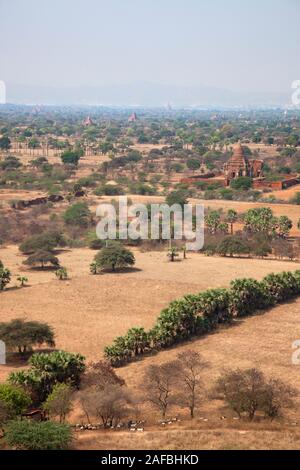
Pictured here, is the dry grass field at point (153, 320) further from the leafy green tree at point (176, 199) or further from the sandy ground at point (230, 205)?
the sandy ground at point (230, 205)

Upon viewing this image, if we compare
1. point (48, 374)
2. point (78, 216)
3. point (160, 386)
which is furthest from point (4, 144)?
point (160, 386)

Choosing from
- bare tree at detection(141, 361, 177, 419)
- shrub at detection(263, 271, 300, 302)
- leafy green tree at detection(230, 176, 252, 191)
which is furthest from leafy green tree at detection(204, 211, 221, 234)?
bare tree at detection(141, 361, 177, 419)

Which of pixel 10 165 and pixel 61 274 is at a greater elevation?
pixel 10 165

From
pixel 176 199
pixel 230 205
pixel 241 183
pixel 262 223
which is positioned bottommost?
pixel 230 205

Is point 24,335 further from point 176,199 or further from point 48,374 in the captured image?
point 176,199

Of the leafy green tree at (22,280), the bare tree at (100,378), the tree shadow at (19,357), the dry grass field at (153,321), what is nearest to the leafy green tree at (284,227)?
the dry grass field at (153,321)

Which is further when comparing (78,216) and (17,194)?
(17,194)

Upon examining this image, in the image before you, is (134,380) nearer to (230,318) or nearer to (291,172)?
(230,318)
